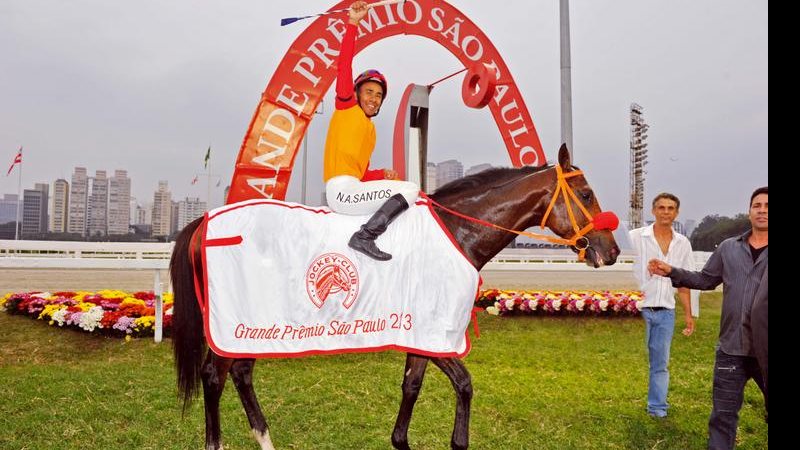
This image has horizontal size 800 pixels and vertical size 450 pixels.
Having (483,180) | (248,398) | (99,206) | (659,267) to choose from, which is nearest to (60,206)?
(99,206)

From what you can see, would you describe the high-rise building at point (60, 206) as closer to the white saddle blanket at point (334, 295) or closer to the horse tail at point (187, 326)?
the horse tail at point (187, 326)

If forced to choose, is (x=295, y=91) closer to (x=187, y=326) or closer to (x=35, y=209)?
(x=187, y=326)

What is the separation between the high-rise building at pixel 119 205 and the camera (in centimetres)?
2662

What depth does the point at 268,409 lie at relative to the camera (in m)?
4.54

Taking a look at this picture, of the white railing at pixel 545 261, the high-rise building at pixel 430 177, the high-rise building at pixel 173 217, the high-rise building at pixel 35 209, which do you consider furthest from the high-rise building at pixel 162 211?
the high-rise building at pixel 430 177

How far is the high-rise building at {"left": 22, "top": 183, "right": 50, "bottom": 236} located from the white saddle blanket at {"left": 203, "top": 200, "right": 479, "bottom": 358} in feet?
60.0

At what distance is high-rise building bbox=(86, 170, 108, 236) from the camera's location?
25531 mm

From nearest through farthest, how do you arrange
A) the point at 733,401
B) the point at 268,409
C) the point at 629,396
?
the point at 733,401 → the point at 268,409 → the point at 629,396

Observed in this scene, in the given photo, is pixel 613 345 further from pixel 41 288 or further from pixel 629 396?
pixel 41 288

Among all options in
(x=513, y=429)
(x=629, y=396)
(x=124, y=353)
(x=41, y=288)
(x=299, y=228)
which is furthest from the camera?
(x=41, y=288)

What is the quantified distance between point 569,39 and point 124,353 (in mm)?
6462

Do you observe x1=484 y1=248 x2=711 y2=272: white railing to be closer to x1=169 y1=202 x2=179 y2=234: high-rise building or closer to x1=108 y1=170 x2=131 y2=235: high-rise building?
x1=169 y1=202 x2=179 y2=234: high-rise building

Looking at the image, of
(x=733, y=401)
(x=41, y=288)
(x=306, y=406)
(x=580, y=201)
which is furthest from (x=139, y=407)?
(x=41, y=288)

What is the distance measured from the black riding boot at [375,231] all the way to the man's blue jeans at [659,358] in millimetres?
2876
